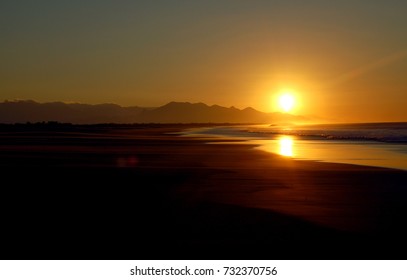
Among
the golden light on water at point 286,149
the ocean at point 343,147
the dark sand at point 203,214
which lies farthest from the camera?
the golden light on water at point 286,149

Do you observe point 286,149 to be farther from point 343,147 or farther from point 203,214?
point 203,214

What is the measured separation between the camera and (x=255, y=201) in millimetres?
14227

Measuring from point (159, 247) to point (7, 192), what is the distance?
7651 mm

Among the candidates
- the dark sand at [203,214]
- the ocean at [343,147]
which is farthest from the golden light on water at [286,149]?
the dark sand at [203,214]

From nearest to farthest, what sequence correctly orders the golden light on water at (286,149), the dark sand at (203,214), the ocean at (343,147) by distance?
the dark sand at (203,214), the ocean at (343,147), the golden light on water at (286,149)

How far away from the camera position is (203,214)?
40.9 ft

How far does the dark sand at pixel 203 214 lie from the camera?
30.8 ft

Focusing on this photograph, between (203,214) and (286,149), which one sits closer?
(203,214)

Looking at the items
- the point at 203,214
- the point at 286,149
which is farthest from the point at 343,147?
the point at 203,214

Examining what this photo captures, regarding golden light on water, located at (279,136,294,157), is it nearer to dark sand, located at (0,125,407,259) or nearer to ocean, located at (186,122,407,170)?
ocean, located at (186,122,407,170)

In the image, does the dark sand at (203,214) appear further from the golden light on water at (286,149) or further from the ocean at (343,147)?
the golden light on water at (286,149)

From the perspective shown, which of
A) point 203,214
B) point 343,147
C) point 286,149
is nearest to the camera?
point 203,214
